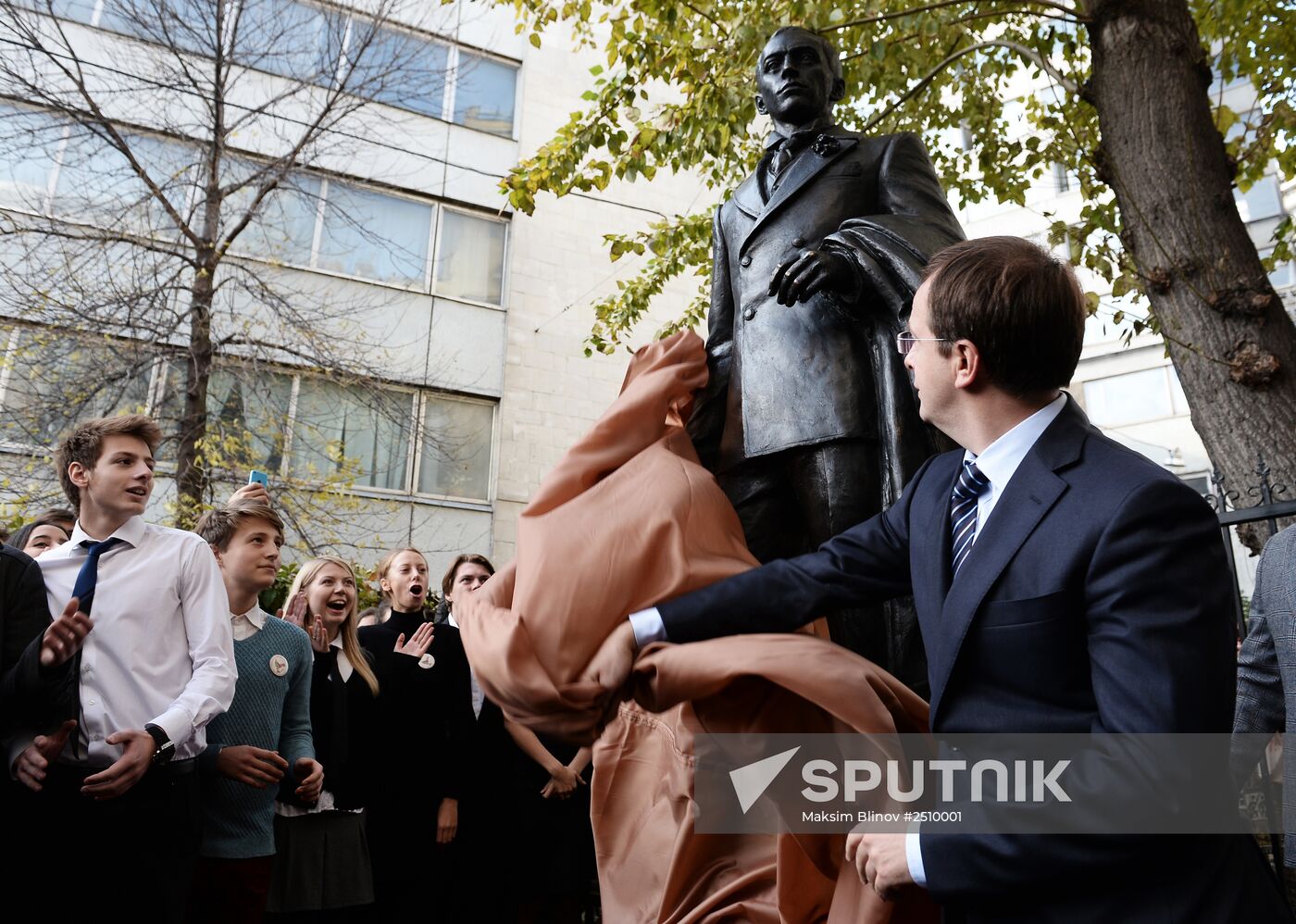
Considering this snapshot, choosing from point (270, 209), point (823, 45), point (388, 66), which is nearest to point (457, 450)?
point (270, 209)

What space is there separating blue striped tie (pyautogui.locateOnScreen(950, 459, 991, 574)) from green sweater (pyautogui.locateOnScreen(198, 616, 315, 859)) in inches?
106

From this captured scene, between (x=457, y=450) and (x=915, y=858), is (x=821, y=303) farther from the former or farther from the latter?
(x=457, y=450)

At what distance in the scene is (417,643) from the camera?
16.1ft

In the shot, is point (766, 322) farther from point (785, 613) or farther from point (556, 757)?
point (556, 757)

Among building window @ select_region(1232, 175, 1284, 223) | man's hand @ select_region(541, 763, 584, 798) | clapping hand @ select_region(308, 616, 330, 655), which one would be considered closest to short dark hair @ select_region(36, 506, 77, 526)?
clapping hand @ select_region(308, 616, 330, 655)

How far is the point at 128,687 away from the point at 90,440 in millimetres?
A: 855

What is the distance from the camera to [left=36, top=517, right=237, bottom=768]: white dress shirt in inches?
121

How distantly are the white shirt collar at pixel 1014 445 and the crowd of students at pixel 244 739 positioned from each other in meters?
1.05

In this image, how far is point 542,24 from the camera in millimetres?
8164

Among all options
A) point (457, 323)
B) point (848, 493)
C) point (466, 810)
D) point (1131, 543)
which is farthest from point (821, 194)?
point (457, 323)

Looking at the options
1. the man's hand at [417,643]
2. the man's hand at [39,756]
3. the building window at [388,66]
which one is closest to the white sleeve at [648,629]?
the man's hand at [39,756]

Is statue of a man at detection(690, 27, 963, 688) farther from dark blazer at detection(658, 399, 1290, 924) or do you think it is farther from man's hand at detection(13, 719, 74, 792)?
man's hand at detection(13, 719, 74, 792)

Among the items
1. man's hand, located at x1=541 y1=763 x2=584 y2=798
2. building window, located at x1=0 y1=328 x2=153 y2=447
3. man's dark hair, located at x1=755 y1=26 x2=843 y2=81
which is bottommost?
man's hand, located at x1=541 y1=763 x2=584 y2=798

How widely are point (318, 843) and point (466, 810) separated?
0.84 m
